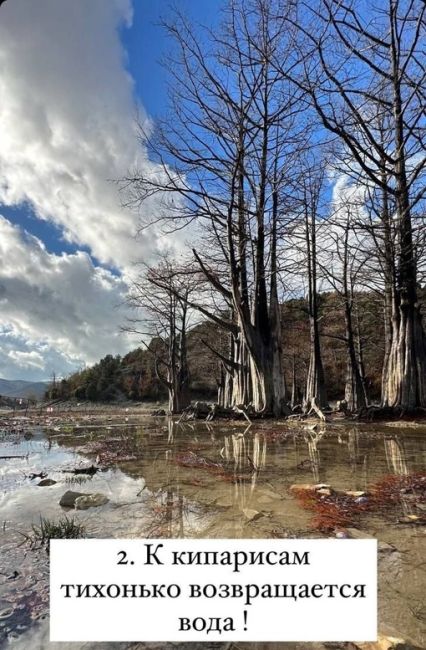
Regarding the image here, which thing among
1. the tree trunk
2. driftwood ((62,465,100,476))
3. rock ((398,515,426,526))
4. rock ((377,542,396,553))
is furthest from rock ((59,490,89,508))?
the tree trunk

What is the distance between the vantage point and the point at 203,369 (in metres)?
43.5

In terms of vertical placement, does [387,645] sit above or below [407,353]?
below

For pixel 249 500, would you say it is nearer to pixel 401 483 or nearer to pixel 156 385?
pixel 401 483

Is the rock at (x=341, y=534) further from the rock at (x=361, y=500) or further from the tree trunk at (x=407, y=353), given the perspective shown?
the tree trunk at (x=407, y=353)

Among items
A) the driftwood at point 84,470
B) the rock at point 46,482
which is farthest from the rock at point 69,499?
the driftwood at point 84,470

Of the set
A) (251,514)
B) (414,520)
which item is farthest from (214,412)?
(414,520)

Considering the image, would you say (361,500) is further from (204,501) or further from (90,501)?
(90,501)

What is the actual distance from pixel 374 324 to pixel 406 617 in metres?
38.6

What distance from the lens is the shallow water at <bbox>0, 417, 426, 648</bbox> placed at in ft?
6.68

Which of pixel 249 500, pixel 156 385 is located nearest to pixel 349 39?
pixel 249 500

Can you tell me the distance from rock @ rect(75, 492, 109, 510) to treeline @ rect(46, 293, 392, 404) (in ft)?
91.3

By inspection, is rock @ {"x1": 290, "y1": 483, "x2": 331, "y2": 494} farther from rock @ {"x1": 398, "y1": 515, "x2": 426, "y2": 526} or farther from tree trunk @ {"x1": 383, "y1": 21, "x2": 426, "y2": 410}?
tree trunk @ {"x1": 383, "y1": 21, "x2": 426, "y2": 410}

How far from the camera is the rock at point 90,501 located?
3.64m

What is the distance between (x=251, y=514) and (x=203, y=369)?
133 ft
